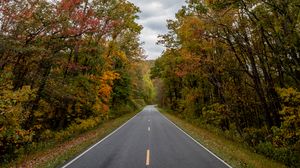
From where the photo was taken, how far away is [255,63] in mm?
19234

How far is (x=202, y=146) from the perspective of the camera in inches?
565

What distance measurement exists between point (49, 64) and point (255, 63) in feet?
45.4

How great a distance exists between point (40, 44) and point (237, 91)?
14.6 meters

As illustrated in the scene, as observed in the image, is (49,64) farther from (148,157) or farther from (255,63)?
(255,63)

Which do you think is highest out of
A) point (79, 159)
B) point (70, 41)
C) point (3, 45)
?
point (70, 41)

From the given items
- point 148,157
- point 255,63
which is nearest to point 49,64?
point 148,157

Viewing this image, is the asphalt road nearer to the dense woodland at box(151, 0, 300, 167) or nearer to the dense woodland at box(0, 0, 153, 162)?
the dense woodland at box(0, 0, 153, 162)

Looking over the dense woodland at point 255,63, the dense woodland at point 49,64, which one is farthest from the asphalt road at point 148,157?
the dense woodland at point 255,63

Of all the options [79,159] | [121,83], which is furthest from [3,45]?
[121,83]

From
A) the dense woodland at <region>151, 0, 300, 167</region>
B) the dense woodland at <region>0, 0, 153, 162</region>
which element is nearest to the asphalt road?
the dense woodland at <region>0, 0, 153, 162</region>

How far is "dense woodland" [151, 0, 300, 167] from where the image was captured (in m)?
12.8

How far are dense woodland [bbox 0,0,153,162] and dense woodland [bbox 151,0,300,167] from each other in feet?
22.3

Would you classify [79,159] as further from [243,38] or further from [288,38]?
[243,38]

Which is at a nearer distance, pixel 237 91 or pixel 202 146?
pixel 202 146
